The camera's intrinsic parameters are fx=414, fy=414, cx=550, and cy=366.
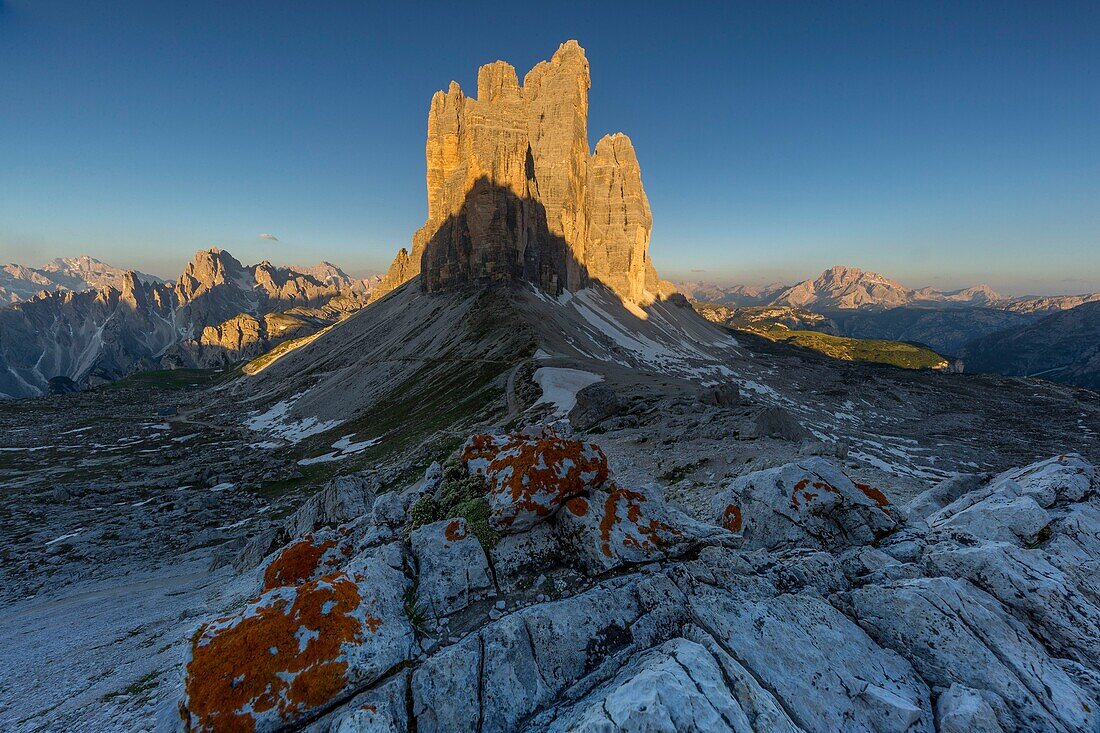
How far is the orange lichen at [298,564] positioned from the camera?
975 cm

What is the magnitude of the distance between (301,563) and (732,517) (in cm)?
1157

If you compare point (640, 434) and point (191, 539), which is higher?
point (640, 434)

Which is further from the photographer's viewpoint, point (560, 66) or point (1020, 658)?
point (560, 66)

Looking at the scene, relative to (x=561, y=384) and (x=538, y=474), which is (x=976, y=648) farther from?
(x=561, y=384)

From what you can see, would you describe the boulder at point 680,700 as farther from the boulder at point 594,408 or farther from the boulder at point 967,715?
the boulder at point 594,408

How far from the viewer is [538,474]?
10242 mm

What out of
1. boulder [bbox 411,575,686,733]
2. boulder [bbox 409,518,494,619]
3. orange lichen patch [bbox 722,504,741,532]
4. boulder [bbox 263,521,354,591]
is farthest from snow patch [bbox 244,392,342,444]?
boulder [bbox 411,575,686,733]

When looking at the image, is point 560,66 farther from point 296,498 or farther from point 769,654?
point 769,654

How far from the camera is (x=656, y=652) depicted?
22.0ft

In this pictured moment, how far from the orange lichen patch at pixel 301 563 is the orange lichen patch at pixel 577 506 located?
5777 mm

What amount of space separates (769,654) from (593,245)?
202 m

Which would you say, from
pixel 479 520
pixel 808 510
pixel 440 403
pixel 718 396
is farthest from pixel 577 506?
pixel 440 403

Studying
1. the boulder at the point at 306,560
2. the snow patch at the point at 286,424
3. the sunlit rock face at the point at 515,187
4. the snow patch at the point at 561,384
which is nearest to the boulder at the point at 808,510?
the boulder at the point at 306,560

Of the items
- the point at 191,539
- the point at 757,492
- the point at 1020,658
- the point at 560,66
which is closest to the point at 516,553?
the point at 757,492
